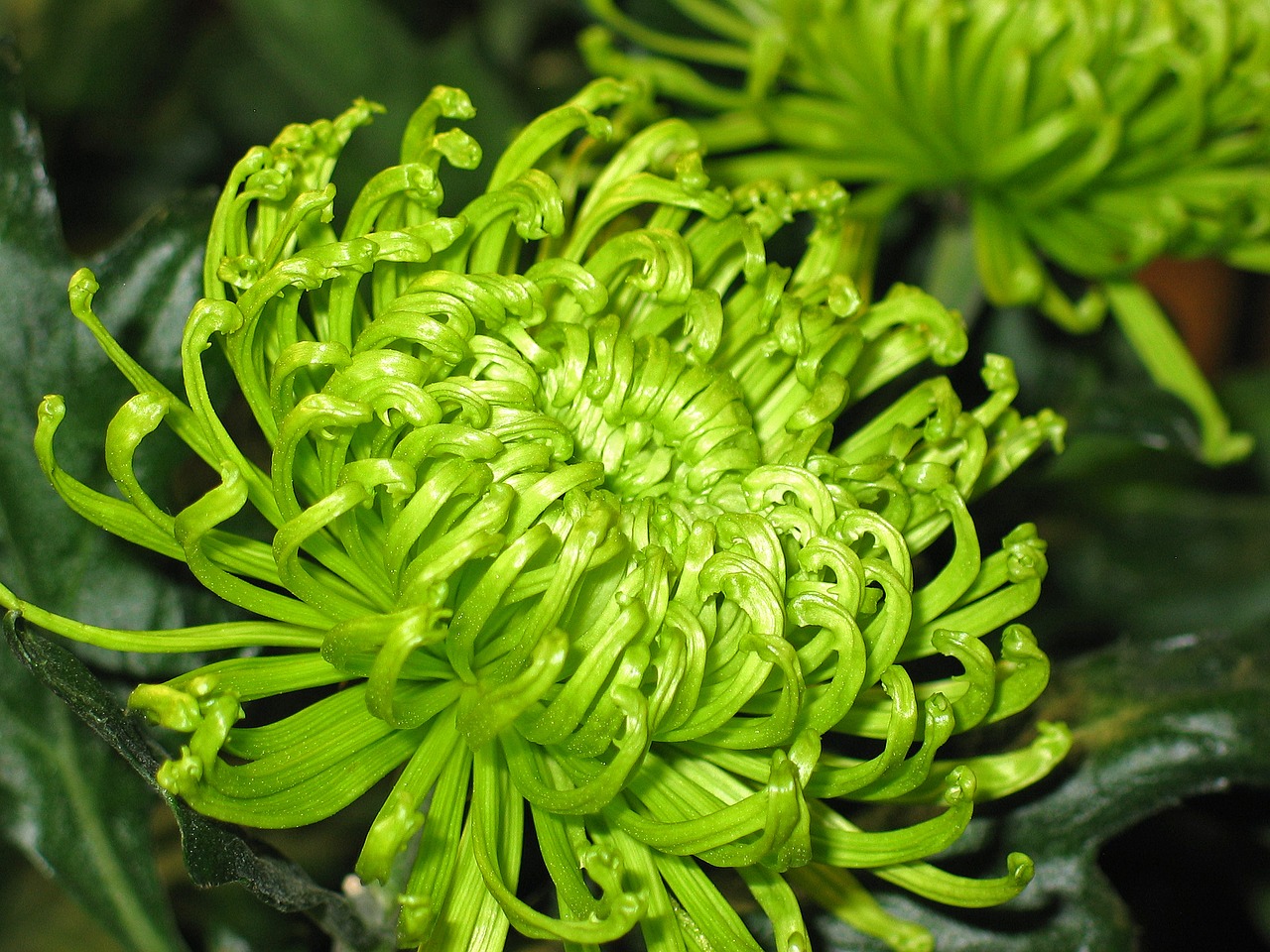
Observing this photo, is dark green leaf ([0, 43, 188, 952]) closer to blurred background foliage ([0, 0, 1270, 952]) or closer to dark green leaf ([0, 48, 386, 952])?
dark green leaf ([0, 48, 386, 952])

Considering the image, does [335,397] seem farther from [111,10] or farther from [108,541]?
[111,10]

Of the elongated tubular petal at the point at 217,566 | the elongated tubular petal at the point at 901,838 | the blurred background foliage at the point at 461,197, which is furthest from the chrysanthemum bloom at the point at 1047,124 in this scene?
the elongated tubular petal at the point at 217,566

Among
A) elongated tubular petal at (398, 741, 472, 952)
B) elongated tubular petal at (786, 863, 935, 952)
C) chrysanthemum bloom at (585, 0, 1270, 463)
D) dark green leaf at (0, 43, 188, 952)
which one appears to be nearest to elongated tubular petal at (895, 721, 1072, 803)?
elongated tubular petal at (786, 863, 935, 952)

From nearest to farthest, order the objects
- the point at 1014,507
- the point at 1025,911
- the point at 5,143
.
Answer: the point at 5,143 → the point at 1025,911 → the point at 1014,507

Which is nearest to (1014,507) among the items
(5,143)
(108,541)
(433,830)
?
(433,830)

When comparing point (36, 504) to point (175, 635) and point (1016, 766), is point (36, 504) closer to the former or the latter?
point (175, 635)
